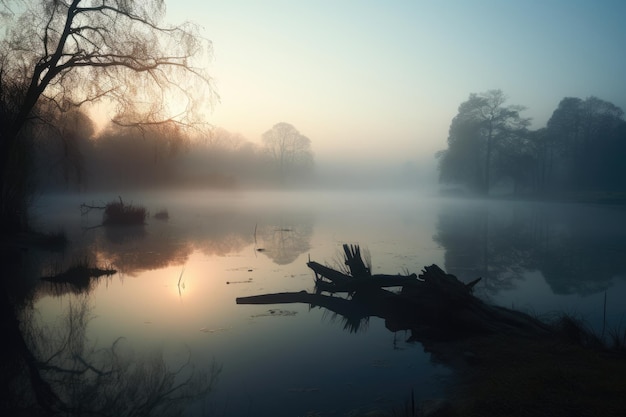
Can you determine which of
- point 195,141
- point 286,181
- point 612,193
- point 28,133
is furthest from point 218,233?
point 286,181

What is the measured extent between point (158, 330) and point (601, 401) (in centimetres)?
615

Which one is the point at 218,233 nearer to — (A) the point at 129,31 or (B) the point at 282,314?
(A) the point at 129,31

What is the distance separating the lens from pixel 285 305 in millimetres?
8711

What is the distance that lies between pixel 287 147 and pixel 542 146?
42.6 meters

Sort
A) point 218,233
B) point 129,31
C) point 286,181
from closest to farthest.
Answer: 1. point 129,31
2. point 218,233
3. point 286,181

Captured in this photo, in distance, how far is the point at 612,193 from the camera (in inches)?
1795

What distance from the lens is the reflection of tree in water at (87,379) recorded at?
4.45 metres

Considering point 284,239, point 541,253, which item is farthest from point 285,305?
point 541,253

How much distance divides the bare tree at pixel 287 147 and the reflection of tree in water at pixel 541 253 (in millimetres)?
55629

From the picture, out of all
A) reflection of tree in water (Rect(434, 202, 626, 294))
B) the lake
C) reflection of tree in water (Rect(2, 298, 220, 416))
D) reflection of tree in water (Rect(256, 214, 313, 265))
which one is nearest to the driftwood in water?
the lake

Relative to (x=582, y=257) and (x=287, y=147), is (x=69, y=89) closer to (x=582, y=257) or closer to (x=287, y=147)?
(x=582, y=257)

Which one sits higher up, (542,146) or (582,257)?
(542,146)

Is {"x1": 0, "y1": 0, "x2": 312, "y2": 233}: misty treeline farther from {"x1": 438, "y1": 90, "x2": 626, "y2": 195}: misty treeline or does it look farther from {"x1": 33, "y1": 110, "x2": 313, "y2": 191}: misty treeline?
{"x1": 438, "y1": 90, "x2": 626, "y2": 195}: misty treeline

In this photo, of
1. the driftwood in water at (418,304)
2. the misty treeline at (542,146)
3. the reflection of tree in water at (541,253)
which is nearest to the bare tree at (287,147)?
the misty treeline at (542,146)
